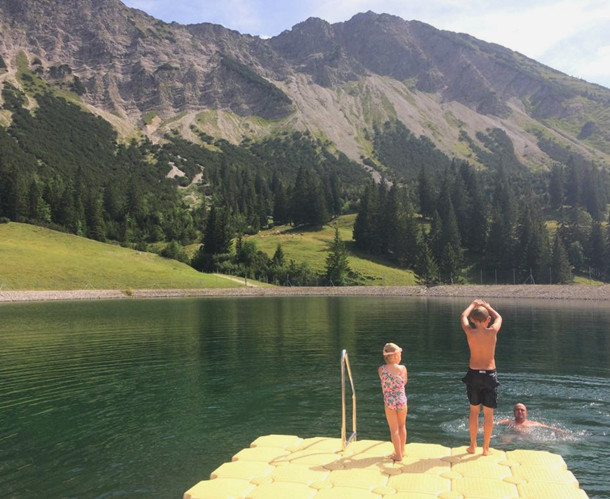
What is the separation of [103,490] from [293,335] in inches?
1315

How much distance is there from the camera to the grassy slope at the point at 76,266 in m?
100

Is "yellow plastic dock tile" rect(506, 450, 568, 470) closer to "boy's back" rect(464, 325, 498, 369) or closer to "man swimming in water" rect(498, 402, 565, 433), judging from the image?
"boy's back" rect(464, 325, 498, 369)

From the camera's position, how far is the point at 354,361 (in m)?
32.9

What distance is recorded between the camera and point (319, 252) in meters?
156

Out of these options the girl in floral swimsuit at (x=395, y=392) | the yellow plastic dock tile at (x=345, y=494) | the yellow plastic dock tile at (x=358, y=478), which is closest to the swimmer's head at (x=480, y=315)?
the girl in floral swimsuit at (x=395, y=392)

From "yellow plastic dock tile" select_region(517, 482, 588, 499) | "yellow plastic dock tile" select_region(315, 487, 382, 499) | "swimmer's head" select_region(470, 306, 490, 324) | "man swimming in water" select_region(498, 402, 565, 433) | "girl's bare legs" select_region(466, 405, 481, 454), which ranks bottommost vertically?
"man swimming in water" select_region(498, 402, 565, 433)

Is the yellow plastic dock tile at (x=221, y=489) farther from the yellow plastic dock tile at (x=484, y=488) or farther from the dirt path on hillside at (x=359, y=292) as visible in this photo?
the dirt path on hillside at (x=359, y=292)

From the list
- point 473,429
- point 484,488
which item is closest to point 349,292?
point 473,429

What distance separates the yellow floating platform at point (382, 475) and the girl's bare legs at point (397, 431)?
0.77 feet

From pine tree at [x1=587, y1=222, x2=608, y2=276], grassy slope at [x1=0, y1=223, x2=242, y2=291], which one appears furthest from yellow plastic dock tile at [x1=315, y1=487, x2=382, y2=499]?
pine tree at [x1=587, y1=222, x2=608, y2=276]

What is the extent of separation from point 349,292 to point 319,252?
32477mm

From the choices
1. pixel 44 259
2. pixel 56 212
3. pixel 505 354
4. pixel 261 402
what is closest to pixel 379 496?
pixel 261 402

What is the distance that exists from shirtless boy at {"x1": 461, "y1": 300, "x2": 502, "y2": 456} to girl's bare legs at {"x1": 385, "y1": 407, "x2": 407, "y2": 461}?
75.0 inches

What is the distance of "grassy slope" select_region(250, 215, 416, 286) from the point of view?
14375 centimetres
